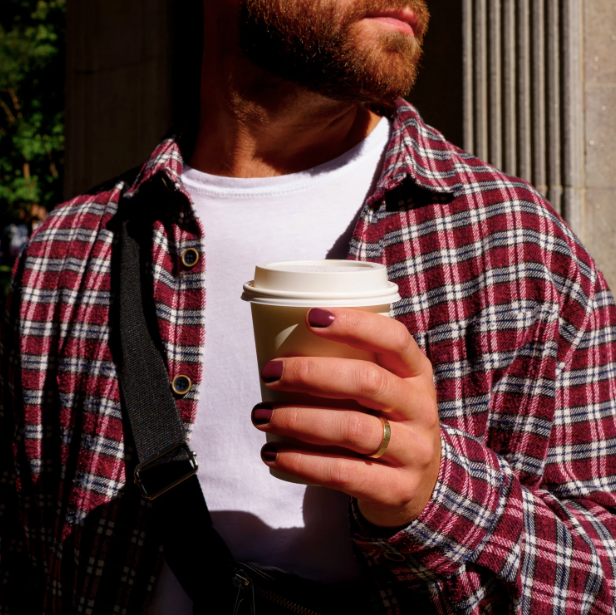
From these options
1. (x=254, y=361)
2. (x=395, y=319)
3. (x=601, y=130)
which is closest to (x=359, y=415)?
(x=395, y=319)

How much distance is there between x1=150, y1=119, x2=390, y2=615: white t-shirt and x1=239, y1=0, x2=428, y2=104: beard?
198 mm

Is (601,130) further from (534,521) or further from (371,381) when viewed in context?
(371,381)

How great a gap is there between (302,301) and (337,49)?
95cm

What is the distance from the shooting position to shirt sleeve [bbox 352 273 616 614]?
1.34 meters

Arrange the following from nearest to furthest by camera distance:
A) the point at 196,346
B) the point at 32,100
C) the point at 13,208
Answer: the point at 196,346
the point at 32,100
the point at 13,208

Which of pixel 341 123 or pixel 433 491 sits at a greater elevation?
pixel 341 123

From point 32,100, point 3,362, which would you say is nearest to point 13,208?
point 32,100

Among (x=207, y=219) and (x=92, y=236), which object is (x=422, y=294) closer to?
(x=207, y=219)

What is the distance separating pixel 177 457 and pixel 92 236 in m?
0.80

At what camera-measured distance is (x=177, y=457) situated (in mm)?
1628

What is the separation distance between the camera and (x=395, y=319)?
4.74 ft

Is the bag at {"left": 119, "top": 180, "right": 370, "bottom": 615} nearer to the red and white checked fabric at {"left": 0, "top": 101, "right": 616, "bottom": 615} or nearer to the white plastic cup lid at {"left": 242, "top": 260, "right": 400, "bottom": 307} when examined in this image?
the red and white checked fabric at {"left": 0, "top": 101, "right": 616, "bottom": 615}

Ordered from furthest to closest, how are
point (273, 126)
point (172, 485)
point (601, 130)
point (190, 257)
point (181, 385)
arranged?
1. point (601, 130)
2. point (273, 126)
3. point (190, 257)
4. point (181, 385)
5. point (172, 485)

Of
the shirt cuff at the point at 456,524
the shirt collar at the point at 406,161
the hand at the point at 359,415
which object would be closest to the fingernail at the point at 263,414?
the hand at the point at 359,415
